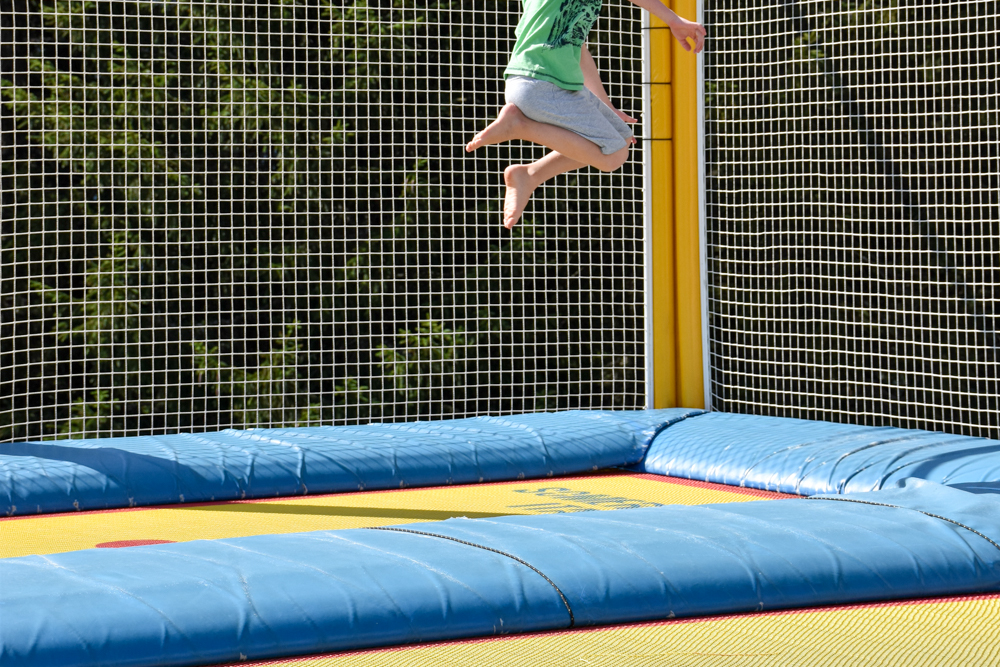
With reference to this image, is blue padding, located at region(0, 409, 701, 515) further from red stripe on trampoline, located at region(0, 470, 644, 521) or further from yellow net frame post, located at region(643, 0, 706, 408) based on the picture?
yellow net frame post, located at region(643, 0, 706, 408)

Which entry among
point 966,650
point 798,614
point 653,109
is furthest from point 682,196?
point 966,650

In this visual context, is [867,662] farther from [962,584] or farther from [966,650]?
[962,584]

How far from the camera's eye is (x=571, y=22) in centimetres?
391

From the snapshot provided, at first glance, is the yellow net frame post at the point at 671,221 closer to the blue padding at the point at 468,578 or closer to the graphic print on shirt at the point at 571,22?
the graphic print on shirt at the point at 571,22

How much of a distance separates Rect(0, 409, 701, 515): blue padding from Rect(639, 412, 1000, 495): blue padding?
28cm

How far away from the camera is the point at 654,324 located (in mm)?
6426

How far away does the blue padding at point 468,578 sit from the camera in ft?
8.46

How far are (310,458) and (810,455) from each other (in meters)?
2.06

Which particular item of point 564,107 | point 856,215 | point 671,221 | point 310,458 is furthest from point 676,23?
point 856,215

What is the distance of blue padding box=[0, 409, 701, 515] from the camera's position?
15.7 feet

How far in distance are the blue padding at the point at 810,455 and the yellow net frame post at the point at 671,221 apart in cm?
56

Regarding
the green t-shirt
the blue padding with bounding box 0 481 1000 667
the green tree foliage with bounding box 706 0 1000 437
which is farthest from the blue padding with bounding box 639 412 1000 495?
the green t-shirt

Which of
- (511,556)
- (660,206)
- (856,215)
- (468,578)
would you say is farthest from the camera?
(856,215)

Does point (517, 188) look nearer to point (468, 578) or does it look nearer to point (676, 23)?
point (676, 23)
